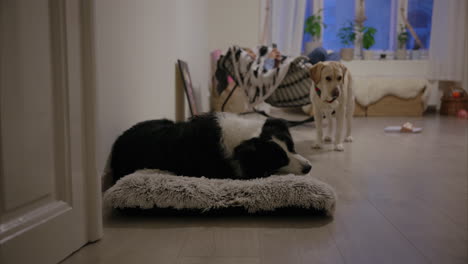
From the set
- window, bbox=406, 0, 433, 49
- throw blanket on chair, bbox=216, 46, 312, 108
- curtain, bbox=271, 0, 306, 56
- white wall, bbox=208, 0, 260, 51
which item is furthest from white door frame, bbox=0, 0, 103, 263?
window, bbox=406, 0, 433, 49

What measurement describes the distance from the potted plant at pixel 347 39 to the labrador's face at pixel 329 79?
3.54 meters

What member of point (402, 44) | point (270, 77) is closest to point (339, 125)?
point (270, 77)

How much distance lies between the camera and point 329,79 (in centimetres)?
269

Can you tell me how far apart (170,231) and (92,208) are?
25 centimetres

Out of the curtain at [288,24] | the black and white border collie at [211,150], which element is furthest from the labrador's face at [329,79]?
the curtain at [288,24]

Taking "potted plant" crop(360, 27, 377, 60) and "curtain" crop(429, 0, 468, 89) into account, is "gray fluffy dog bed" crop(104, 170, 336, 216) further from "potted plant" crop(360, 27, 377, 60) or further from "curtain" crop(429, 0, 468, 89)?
"curtain" crop(429, 0, 468, 89)

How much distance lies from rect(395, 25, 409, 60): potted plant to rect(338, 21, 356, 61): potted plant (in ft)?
2.30

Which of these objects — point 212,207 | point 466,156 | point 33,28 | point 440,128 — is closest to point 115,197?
point 212,207

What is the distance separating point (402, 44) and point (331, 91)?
414 cm

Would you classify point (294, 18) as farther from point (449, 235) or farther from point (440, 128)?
point (449, 235)

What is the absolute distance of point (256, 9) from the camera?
580 cm

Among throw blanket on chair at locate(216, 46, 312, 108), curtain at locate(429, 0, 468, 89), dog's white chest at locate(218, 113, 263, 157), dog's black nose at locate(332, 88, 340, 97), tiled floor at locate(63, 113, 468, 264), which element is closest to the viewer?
tiled floor at locate(63, 113, 468, 264)

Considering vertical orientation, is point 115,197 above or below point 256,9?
below

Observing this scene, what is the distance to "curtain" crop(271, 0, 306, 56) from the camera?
593cm
